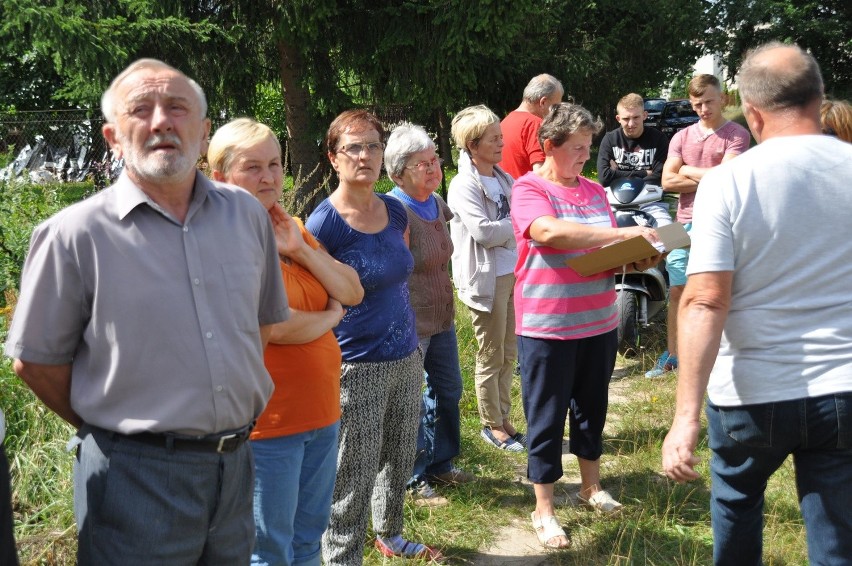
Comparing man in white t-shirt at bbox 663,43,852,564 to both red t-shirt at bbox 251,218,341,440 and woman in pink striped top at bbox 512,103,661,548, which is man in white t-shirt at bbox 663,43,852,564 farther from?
woman in pink striped top at bbox 512,103,661,548

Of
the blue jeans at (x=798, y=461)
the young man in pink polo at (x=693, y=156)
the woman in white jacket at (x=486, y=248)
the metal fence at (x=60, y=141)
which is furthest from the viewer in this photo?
the metal fence at (x=60, y=141)

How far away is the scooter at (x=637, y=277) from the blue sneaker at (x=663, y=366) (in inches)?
15.4

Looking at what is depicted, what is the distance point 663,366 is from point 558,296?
9.19 ft

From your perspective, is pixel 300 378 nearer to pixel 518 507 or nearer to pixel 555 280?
pixel 555 280

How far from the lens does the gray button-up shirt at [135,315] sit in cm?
208

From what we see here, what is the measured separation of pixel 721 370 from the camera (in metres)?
2.62

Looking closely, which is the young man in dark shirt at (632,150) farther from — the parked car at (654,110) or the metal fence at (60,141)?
the parked car at (654,110)

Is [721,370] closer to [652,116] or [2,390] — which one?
[2,390]

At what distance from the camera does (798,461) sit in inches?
102

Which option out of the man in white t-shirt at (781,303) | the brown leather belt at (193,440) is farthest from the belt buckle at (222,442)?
the man in white t-shirt at (781,303)

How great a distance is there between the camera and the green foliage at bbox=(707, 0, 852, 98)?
28.0 metres

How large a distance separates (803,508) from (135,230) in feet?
6.73

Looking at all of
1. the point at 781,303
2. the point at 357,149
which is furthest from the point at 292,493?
the point at 781,303

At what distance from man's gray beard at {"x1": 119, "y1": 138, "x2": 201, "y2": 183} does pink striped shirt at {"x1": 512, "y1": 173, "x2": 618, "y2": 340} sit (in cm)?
194
